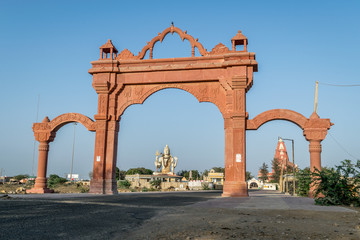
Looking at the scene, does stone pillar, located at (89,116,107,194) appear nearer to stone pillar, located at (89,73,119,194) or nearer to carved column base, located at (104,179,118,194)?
stone pillar, located at (89,73,119,194)

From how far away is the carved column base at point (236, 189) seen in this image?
15.5m

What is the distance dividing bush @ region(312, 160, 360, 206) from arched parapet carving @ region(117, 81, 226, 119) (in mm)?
6533

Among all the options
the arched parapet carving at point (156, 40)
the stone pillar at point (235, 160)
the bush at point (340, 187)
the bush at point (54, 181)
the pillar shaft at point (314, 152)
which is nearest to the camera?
the bush at point (340, 187)

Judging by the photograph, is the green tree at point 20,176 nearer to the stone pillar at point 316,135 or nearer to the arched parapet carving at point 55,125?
the arched parapet carving at point 55,125

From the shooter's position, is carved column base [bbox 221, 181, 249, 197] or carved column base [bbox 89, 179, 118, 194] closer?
carved column base [bbox 221, 181, 249, 197]

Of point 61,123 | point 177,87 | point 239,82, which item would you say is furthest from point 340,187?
point 61,123

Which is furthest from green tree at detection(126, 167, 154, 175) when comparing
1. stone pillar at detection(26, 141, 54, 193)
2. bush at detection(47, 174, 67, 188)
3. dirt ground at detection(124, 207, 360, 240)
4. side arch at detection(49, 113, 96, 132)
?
dirt ground at detection(124, 207, 360, 240)

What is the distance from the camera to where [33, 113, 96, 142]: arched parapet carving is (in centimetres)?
1819

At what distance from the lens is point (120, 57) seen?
18.7 metres

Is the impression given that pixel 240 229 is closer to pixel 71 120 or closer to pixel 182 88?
pixel 182 88

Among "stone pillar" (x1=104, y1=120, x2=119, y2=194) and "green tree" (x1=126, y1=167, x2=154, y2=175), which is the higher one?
"stone pillar" (x1=104, y1=120, x2=119, y2=194)

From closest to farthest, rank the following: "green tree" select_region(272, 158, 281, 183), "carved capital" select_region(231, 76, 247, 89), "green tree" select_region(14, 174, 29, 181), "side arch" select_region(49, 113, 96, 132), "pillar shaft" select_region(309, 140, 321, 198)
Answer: "pillar shaft" select_region(309, 140, 321, 198) → "carved capital" select_region(231, 76, 247, 89) → "side arch" select_region(49, 113, 96, 132) → "green tree" select_region(272, 158, 281, 183) → "green tree" select_region(14, 174, 29, 181)

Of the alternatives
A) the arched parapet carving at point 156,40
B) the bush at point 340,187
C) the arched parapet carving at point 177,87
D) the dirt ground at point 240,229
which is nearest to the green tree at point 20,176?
the arched parapet carving at point 177,87

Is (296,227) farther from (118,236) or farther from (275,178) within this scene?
(275,178)
